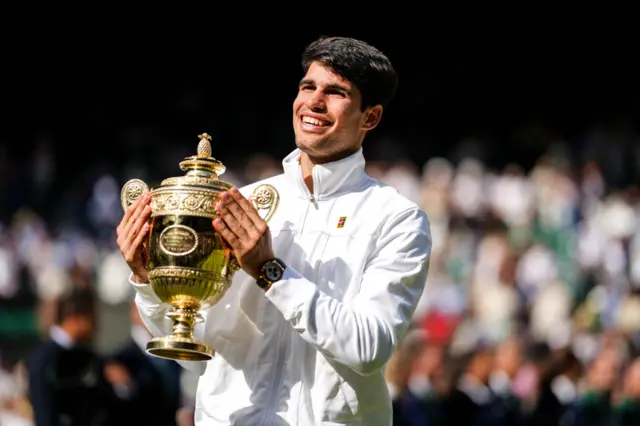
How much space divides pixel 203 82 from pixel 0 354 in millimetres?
10738

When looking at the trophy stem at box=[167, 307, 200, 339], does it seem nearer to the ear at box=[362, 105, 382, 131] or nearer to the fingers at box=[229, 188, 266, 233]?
the fingers at box=[229, 188, 266, 233]

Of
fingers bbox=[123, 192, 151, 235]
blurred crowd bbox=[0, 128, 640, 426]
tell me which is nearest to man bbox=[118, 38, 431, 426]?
fingers bbox=[123, 192, 151, 235]

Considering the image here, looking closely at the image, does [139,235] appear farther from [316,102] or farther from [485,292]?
[485,292]

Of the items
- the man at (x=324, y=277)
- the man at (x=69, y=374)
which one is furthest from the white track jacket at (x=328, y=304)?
the man at (x=69, y=374)

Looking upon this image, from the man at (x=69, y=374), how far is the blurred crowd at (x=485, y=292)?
0.06 m

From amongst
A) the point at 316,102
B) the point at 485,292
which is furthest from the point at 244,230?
the point at 485,292

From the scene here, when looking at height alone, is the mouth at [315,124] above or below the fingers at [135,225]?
above

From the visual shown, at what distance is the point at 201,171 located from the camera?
13.9ft

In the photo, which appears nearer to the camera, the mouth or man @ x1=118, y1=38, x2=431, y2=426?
man @ x1=118, y1=38, x2=431, y2=426

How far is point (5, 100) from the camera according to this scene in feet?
75.6

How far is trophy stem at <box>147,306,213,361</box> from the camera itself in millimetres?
4117

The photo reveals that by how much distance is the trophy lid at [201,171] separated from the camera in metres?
4.17

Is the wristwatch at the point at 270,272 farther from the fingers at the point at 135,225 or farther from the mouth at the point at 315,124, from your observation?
the mouth at the point at 315,124

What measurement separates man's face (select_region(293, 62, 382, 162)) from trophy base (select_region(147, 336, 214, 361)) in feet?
2.41
